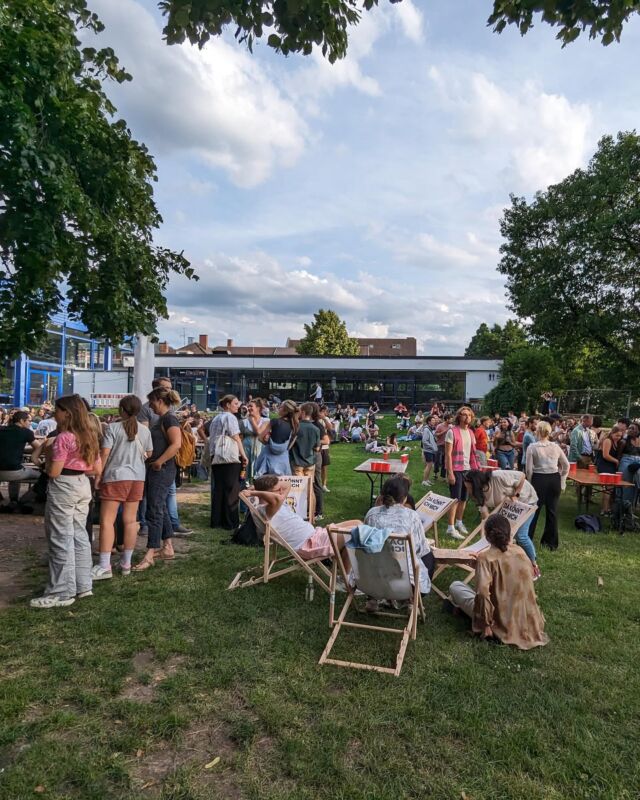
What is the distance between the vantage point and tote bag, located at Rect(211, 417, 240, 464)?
22.5ft

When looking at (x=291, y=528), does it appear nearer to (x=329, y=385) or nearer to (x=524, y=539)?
(x=524, y=539)

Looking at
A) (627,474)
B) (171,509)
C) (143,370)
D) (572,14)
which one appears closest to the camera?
(572,14)

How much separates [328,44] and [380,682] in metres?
3.99

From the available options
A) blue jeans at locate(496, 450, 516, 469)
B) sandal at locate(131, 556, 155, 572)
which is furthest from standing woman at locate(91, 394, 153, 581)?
blue jeans at locate(496, 450, 516, 469)

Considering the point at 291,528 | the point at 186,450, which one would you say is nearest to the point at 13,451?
the point at 186,450

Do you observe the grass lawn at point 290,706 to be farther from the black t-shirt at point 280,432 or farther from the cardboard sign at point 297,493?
the black t-shirt at point 280,432

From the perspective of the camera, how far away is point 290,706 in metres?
3.04

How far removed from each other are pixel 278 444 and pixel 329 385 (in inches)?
1399

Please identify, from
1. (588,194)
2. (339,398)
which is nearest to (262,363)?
(339,398)

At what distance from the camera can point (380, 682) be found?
3334 mm

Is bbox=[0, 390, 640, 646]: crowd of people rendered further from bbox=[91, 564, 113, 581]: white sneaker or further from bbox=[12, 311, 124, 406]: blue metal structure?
bbox=[12, 311, 124, 406]: blue metal structure

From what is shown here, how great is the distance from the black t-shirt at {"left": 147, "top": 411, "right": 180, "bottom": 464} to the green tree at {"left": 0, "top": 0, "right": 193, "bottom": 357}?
1.17 m

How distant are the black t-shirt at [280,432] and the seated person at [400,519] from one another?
2.98m

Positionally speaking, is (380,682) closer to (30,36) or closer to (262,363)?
(30,36)
